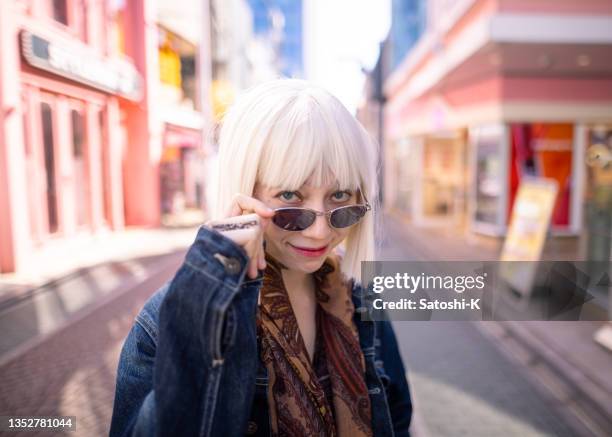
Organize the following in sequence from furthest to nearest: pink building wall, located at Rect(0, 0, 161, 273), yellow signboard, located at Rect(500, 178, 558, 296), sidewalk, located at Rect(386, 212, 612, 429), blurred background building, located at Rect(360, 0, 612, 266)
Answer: blurred background building, located at Rect(360, 0, 612, 266) → yellow signboard, located at Rect(500, 178, 558, 296) → sidewalk, located at Rect(386, 212, 612, 429) → pink building wall, located at Rect(0, 0, 161, 273)

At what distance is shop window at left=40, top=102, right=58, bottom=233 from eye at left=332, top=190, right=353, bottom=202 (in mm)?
2470

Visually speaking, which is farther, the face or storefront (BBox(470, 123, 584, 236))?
storefront (BBox(470, 123, 584, 236))

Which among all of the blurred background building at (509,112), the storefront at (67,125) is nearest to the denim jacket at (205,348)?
the storefront at (67,125)

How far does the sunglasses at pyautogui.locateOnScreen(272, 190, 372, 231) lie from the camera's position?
0.96 meters

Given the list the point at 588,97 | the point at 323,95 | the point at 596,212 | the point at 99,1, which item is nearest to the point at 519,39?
the point at 596,212

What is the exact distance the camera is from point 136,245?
3051mm

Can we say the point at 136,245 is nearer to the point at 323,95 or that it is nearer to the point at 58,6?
the point at 58,6

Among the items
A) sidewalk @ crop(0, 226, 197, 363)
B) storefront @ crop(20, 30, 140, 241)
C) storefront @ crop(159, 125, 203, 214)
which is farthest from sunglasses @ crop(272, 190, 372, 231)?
storefront @ crop(159, 125, 203, 214)

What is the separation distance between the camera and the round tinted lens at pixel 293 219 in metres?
0.96

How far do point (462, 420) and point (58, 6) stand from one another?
320 centimetres

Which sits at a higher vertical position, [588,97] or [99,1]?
[588,97]

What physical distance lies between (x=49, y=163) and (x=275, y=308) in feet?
13.9

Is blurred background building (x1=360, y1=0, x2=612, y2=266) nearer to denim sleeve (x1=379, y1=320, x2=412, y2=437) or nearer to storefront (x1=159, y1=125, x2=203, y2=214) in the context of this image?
storefront (x1=159, y1=125, x2=203, y2=214)

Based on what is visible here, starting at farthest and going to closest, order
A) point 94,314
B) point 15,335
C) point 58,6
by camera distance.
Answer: point 94,314
point 58,6
point 15,335
